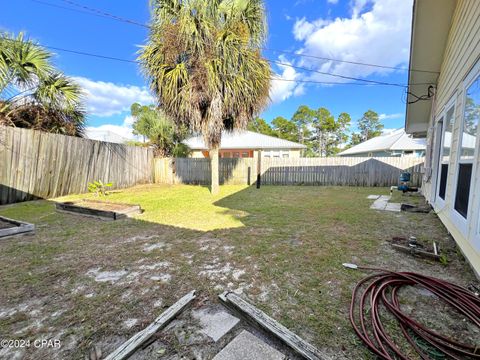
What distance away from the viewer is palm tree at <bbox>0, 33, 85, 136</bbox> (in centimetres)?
470

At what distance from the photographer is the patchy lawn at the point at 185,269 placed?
1451 millimetres

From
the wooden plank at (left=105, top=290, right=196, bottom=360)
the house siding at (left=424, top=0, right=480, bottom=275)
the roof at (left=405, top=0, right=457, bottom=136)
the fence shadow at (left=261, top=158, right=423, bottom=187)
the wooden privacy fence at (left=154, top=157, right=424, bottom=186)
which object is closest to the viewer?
the wooden plank at (left=105, top=290, right=196, bottom=360)

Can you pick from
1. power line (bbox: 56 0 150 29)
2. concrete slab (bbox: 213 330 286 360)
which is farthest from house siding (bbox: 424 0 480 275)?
power line (bbox: 56 0 150 29)

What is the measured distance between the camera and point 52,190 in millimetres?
6273

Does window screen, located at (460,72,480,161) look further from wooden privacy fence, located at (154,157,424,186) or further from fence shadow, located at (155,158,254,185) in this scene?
fence shadow, located at (155,158,254,185)

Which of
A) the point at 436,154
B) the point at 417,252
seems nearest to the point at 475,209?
the point at 417,252

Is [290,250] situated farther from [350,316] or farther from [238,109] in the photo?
[238,109]

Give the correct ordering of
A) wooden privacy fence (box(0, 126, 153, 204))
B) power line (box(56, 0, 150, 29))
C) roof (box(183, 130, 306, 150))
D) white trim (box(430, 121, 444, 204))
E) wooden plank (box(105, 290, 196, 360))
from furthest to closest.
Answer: roof (box(183, 130, 306, 150)), power line (box(56, 0, 150, 29)), wooden privacy fence (box(0, 126, 153, 204)), white trim (box(430, 121, 444, 204)), wooden plank (box(105, 290, 196, 360))

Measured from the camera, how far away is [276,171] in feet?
34.3

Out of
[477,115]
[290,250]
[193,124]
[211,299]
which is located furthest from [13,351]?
[193,124]

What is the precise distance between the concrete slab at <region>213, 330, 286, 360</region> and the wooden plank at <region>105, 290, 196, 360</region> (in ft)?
1.38

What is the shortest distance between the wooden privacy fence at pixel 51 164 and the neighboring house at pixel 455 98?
336 inches

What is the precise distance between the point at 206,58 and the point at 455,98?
18.0ft

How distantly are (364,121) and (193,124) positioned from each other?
125ft
